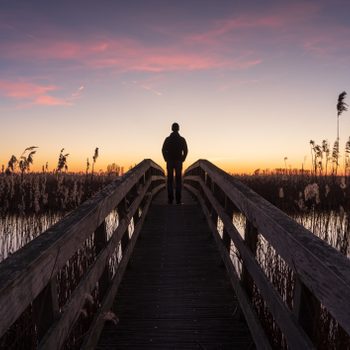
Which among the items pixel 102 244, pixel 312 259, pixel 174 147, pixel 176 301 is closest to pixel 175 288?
pixel 176 301

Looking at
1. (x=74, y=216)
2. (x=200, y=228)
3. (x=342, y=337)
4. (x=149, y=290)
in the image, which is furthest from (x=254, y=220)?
(x=200, y=228)

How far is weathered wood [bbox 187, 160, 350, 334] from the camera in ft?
5.91

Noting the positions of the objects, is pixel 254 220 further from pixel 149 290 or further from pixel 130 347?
pixel 149 290

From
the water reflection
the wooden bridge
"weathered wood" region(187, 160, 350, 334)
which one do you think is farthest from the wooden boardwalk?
the water reflection

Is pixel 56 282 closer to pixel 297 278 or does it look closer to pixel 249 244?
pixel 297 278

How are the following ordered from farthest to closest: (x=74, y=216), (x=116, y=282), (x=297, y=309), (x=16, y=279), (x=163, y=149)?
(x=163, y=149) → (x=116, y=282) → (x=74, y=216) → (x=297, y=309) → (x=16, y=279)

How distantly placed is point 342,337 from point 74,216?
2.23 meters

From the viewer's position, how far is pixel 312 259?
84.6 inches

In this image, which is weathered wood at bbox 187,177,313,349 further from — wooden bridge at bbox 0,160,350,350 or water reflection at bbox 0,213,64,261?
water reflection at bbox 0,213,64,261

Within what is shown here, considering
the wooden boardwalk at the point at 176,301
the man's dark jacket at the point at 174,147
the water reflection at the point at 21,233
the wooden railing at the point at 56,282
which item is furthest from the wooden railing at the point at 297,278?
the man's dark jacket at the point at 174,147

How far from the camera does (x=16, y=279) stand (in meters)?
1.87

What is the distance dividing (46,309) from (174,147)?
8.76 meters

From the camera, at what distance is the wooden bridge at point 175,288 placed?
211 centimetres

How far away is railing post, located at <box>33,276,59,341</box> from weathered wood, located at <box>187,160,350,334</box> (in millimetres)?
1299
